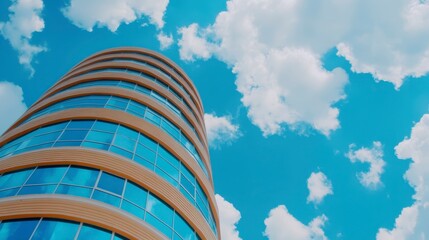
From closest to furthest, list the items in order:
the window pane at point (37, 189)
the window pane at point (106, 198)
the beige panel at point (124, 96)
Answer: the window pane at point (37, 189) → the window pane at point (106, 198) → the beige panel at point (124, 96)

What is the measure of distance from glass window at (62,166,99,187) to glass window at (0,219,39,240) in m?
2.30

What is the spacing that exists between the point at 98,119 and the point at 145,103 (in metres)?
3.93

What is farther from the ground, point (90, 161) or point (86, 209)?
point (90, 161)

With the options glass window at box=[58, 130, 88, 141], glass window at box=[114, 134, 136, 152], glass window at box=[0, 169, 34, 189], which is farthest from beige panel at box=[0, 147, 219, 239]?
glass window at box=[58, 130, 88, 141]

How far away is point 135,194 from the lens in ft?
48.9

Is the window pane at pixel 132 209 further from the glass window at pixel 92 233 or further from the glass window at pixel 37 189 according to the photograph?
the glass window at pixel 37 189

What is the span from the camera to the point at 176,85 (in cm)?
2852

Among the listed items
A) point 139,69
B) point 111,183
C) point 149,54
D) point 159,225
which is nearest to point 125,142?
point 111,183

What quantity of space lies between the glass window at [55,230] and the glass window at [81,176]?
217cm

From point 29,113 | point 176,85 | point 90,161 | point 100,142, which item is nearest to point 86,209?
point 90,161

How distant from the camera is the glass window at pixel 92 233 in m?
11.7

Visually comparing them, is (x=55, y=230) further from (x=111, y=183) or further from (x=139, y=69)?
(x=139, y=69)

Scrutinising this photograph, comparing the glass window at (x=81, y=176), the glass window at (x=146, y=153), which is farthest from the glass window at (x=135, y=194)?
the glass window at (x=146, y=153)

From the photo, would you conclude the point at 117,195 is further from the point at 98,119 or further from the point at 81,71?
the point at 81,71
